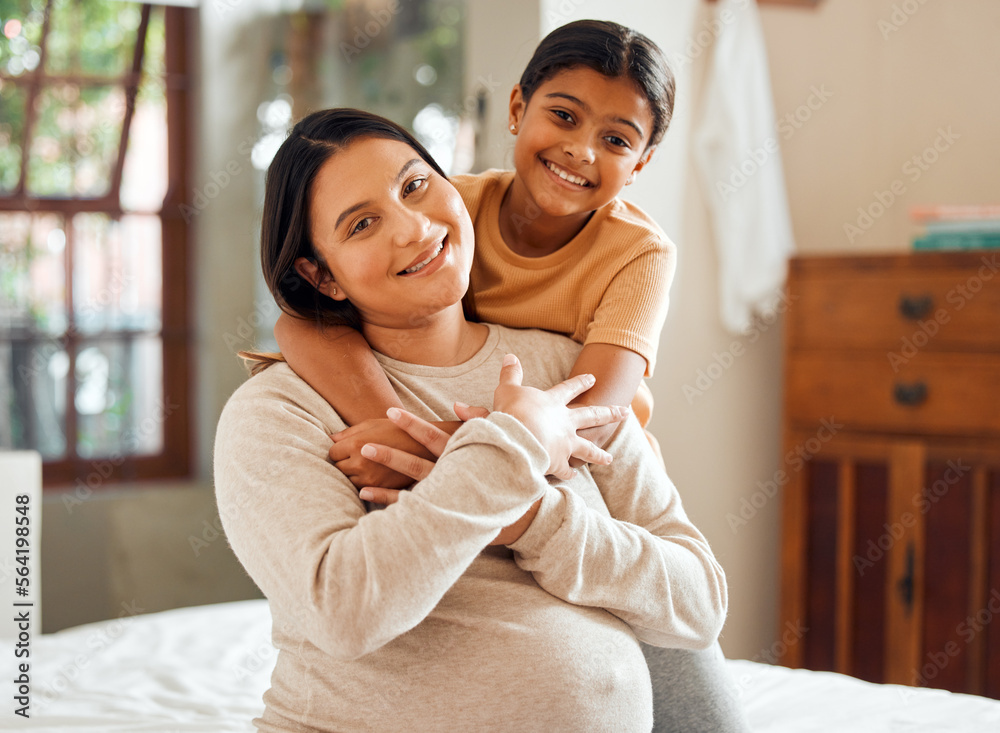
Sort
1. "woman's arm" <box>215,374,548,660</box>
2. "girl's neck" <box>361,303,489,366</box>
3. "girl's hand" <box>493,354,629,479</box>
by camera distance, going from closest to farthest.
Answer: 1. "woman's arm" <box>215,374,548,660</box>
2. "girl's hand" <box>493,354,629,479</box>
3. "girl's neck" <box>361,303,489,366</box>

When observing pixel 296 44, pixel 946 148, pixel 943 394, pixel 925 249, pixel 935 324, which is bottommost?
pixel 943 394

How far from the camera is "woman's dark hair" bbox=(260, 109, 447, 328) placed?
105 cm

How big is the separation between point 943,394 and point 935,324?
18 centimetres

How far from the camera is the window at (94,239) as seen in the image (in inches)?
122

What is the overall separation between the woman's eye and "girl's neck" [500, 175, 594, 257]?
37cm

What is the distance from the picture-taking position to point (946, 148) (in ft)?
8.96

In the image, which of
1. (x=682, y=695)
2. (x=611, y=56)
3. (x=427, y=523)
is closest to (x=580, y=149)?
(x=611, y=56)

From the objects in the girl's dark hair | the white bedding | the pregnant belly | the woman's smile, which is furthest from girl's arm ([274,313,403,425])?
the white bedding

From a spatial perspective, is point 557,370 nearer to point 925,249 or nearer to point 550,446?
point 550,446

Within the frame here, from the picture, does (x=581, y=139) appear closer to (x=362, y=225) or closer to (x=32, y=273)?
(x=362, y=225)

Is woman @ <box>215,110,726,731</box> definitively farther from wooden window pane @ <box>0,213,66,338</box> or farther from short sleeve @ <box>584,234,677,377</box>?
wooden window pane @ <box>0,213,66,338</box>

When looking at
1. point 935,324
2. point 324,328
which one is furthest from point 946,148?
point 324,328

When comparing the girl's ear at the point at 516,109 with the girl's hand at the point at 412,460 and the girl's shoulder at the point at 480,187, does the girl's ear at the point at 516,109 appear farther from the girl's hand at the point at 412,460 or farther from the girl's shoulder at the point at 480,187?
the girl's hand at the point at 412,460

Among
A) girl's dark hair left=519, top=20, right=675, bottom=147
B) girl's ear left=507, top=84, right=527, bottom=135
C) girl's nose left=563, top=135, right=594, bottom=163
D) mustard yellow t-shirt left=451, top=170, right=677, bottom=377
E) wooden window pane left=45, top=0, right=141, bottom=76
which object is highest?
wooden window pane left=45, top=0, right=141, bottom=76
